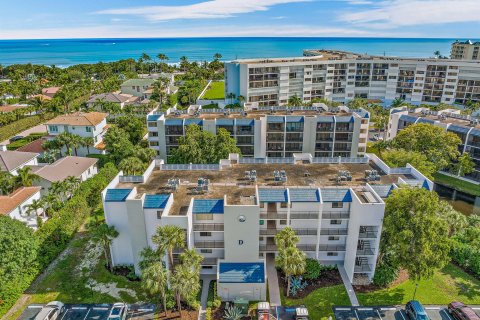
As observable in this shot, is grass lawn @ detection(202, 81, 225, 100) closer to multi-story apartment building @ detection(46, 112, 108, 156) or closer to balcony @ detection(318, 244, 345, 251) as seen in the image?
multi-story apartment building @ detection(46, 112, 108, 156)

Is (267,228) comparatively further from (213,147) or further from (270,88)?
(270,88)

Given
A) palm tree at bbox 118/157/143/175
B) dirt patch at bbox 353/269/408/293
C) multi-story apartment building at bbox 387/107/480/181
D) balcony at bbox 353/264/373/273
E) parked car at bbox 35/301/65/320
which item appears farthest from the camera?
multi-story apartment building at bbox 387/107/480/181

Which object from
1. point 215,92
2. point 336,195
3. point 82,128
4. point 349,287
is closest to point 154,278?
point 336,195

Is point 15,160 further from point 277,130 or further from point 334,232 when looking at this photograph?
point 334,232

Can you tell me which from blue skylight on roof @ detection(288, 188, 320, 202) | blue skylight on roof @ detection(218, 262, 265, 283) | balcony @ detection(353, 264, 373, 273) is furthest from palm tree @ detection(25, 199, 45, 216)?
balcony @ detection(353, 264, 373, 273)

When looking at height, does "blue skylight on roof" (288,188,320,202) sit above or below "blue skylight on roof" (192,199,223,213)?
above

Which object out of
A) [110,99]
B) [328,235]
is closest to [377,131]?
[328,235]
